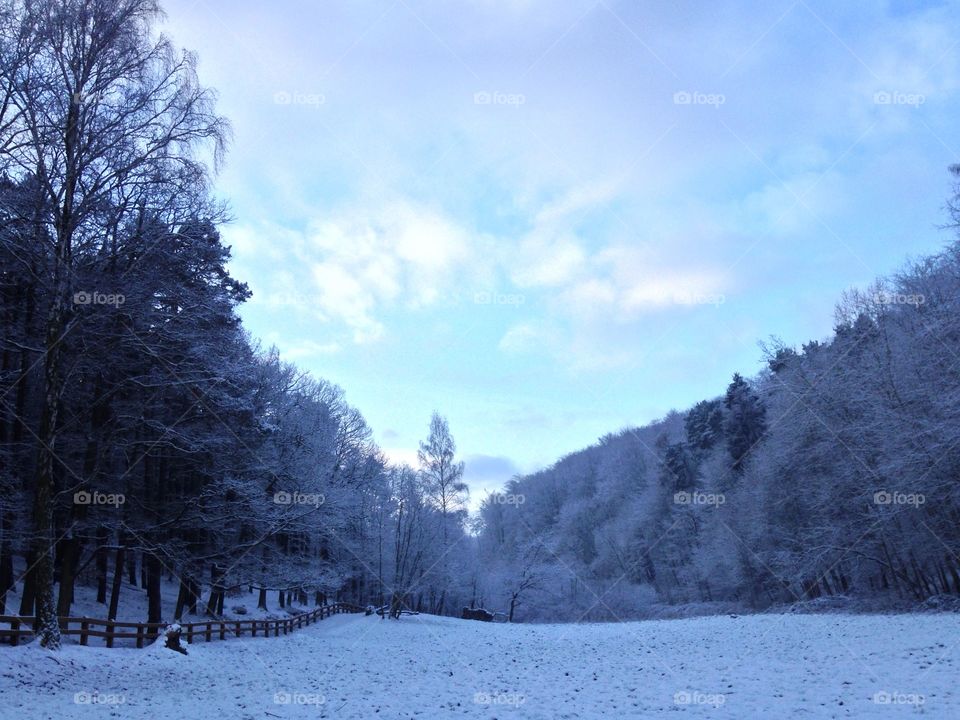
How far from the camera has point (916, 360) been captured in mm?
26703

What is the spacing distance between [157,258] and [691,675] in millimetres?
16749

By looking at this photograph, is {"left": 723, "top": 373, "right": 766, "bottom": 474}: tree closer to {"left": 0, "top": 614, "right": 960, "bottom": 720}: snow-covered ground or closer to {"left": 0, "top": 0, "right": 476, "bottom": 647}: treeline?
{"left": 0, "top": 614, "right": 960, "bottom": 720}: snow-covered ground

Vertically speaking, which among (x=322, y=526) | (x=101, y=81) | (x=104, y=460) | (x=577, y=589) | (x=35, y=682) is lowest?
(x=577, y=589)

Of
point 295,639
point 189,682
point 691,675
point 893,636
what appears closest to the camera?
point 189,682

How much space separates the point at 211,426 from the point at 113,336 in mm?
6990

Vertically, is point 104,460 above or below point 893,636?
above

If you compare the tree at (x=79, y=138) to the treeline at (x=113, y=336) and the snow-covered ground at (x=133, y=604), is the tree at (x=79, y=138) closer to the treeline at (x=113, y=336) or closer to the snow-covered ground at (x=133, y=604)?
the treeline at (x=113, y=336)

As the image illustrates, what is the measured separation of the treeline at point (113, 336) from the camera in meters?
14.2

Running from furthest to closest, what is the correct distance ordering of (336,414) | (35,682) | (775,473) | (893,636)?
1. (336,414)
2. (775,473)
3. (893,636)
4. (35,682)

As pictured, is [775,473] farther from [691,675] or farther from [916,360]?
[691,675]

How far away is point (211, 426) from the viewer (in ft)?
72.2

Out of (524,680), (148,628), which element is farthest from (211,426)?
(524,680)

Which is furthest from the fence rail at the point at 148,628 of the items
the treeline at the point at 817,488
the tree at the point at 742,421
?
the tree at the point at 742,421

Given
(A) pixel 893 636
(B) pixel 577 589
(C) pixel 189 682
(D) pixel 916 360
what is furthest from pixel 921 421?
(B) pixel 577 589
